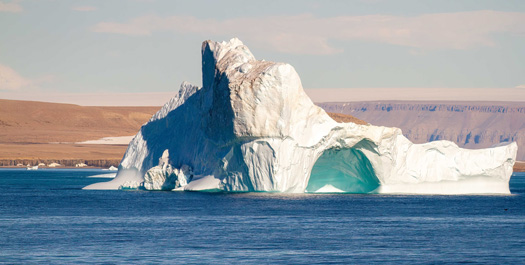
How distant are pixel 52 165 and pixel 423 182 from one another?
116 metres

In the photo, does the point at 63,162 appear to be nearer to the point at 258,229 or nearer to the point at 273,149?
the point at 273,149

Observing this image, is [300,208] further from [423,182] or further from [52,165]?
[52,165]

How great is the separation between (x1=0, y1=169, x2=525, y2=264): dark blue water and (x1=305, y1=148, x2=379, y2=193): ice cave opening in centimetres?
185

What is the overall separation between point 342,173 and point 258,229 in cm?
2286

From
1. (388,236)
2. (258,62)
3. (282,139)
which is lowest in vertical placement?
(388,236)

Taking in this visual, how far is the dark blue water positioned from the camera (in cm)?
2844

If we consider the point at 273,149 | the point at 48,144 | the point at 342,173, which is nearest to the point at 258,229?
the point at 273,149

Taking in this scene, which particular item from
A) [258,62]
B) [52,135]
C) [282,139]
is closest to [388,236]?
[282,139]

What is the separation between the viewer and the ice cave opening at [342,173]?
180ft

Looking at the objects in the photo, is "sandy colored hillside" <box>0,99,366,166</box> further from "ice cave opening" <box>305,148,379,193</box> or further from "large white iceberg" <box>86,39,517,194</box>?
"ice cave opening" <box>305,148,379,193</box>

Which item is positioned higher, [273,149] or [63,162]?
[273,149]

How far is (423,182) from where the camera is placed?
55.8m

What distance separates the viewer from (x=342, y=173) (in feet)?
191

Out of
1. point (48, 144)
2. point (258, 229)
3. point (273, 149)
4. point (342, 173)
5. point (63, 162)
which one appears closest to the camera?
point (258, 229)
